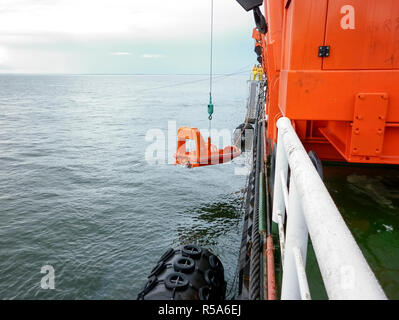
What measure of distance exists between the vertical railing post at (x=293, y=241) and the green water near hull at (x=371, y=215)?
122 cm

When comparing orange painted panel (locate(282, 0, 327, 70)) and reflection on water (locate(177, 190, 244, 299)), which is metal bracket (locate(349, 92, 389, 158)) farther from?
reflection on water (locate(177, 190, 244, 299))

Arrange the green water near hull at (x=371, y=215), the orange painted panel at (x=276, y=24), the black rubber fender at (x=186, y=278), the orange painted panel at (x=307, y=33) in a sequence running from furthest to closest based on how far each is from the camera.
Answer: the orange painted panel at (x=276, y=24)
the black rubber fender at (x=186, y=278)
the orange painted panel at (x=307, y=33)
the green water near hull at (x=371, y=215)

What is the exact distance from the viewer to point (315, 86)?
10.8 feet

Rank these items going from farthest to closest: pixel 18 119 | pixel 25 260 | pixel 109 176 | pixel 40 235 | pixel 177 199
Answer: pixel 18 119 → pixel 109 176 → pixel 177 199 → pixel 40 235 → pixel 25 260

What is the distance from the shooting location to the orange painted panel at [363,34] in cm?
305

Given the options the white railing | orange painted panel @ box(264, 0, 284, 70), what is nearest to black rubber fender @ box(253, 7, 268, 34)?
orange painted panel @ box(264, 0, 284, 70)

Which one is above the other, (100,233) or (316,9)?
(316,9)

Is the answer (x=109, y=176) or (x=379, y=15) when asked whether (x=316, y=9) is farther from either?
(x=109, y=176)

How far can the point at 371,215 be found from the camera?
156 inches

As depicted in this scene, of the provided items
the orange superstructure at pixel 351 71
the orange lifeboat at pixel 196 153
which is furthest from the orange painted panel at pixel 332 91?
the orange lifeboat at pixel 196 153

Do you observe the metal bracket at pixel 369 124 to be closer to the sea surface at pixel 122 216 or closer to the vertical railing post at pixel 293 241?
the sea surface at pixel 122 216

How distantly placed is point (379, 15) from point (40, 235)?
455 inches
